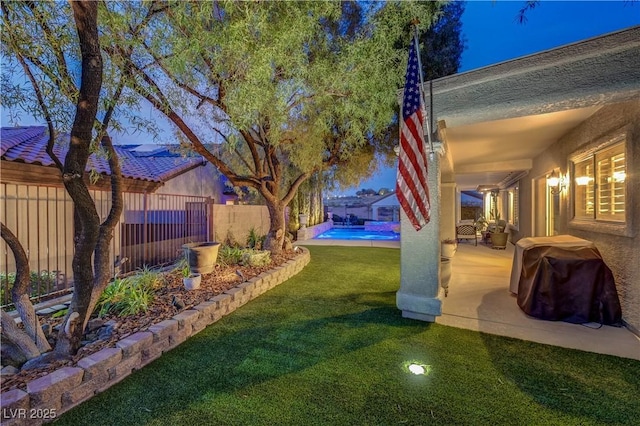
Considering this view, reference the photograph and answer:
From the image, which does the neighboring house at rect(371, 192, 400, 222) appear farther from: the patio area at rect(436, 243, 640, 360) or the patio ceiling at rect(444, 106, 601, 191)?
the patio area at rect(436, 243, 640, 360)

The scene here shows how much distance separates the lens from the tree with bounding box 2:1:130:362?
2.67 m

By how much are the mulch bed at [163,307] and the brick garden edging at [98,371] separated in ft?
0.47

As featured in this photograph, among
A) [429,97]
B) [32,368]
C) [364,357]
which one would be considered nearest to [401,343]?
[364,357]

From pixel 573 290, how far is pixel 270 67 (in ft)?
18.3

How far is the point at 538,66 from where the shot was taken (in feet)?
11.6

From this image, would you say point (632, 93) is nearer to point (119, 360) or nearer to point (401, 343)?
point (401, 343)

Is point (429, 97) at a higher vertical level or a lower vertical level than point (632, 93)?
higher

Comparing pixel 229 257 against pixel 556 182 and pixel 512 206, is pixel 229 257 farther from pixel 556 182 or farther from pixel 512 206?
pixel 512 206

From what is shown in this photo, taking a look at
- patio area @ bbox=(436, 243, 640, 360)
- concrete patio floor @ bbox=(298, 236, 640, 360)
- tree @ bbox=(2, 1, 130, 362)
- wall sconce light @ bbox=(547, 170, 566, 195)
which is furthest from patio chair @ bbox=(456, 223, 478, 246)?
tree @ bbox=(2, 1, 130, 362)

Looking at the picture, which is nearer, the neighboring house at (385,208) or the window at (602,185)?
the window at (602,185)

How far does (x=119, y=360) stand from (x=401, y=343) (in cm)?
307

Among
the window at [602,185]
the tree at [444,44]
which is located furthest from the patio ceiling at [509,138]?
the tree at [444,44]

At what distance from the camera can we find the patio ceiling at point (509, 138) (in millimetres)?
4977

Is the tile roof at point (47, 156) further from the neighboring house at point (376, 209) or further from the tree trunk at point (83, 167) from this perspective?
the neighboring house at point (376, 209)
